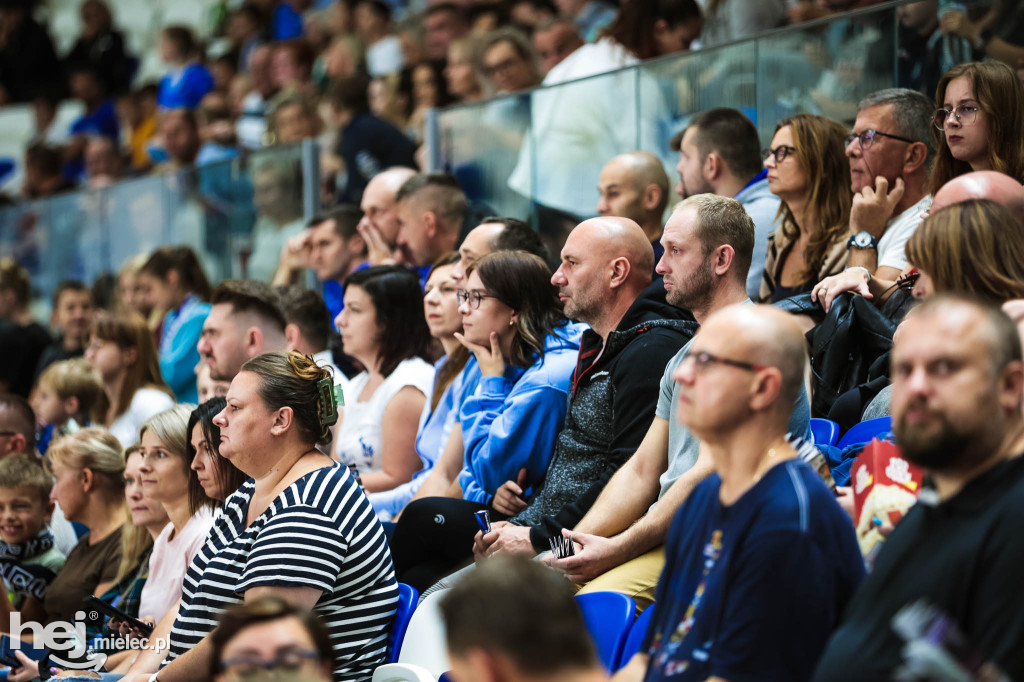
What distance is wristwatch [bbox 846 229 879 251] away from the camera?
13.6ft

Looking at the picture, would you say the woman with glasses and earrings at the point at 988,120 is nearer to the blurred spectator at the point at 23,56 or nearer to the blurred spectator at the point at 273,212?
the blurred spectator at the point at 273,212

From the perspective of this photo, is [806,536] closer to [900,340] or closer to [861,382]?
[900,340]

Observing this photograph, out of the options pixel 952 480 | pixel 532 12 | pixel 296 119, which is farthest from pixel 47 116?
pixel 952 480

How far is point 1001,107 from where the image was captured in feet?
12.7

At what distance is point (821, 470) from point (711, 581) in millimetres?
548

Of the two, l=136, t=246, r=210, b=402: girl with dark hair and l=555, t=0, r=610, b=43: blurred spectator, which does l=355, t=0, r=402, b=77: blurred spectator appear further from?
l=136, t=246, r=210, b=402: girl with dark hair

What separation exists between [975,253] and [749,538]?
33.8 inches

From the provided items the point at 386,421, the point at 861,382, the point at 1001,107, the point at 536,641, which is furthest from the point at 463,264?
the point at 536,641

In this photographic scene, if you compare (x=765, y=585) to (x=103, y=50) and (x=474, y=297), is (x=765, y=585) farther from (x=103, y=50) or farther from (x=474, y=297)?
(x=103, y=50)

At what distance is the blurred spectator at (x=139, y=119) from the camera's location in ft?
34.9

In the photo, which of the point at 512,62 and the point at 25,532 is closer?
the point at 25,532

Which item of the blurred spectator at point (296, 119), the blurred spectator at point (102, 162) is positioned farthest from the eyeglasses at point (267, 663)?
the blurred spectator at point (102, 162)

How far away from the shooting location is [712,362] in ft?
7.90

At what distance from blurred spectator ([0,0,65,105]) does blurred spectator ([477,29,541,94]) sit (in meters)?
7.10
